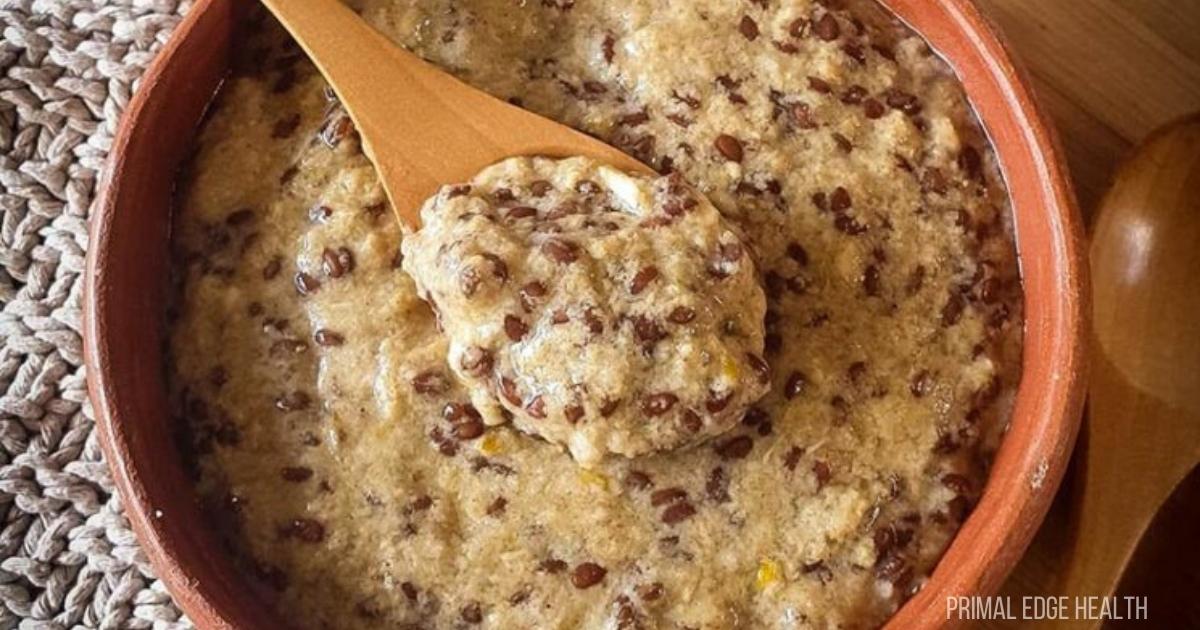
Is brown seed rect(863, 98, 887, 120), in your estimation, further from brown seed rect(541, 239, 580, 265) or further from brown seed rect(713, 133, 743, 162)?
brown seed rect(541, 239, 580, 265)

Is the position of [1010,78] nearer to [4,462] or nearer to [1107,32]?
[1107,32]

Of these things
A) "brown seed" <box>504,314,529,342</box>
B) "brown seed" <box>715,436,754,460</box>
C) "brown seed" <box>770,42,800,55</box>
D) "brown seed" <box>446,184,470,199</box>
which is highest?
"brown seed" <box>770,42,800,55</box>

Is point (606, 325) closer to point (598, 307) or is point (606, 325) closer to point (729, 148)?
point (598, 307)

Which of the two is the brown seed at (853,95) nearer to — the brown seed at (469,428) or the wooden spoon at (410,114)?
the wooden spoon at (410,114)

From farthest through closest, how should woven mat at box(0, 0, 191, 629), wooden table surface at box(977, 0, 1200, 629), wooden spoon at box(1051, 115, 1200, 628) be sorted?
wooden table surface at box(977, 0, 1200, 629) → wooden spoon at box(1051, 115, 1200, 628) → woven mat at box(0, 0, 191, 629)

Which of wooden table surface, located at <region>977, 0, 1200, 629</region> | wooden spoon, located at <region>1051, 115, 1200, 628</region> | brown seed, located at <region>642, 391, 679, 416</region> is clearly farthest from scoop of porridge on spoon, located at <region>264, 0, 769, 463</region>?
wooden table surface, located at <region>977, 0, 1200, 629</region>

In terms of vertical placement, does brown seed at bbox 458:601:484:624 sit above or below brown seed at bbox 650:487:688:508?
below
